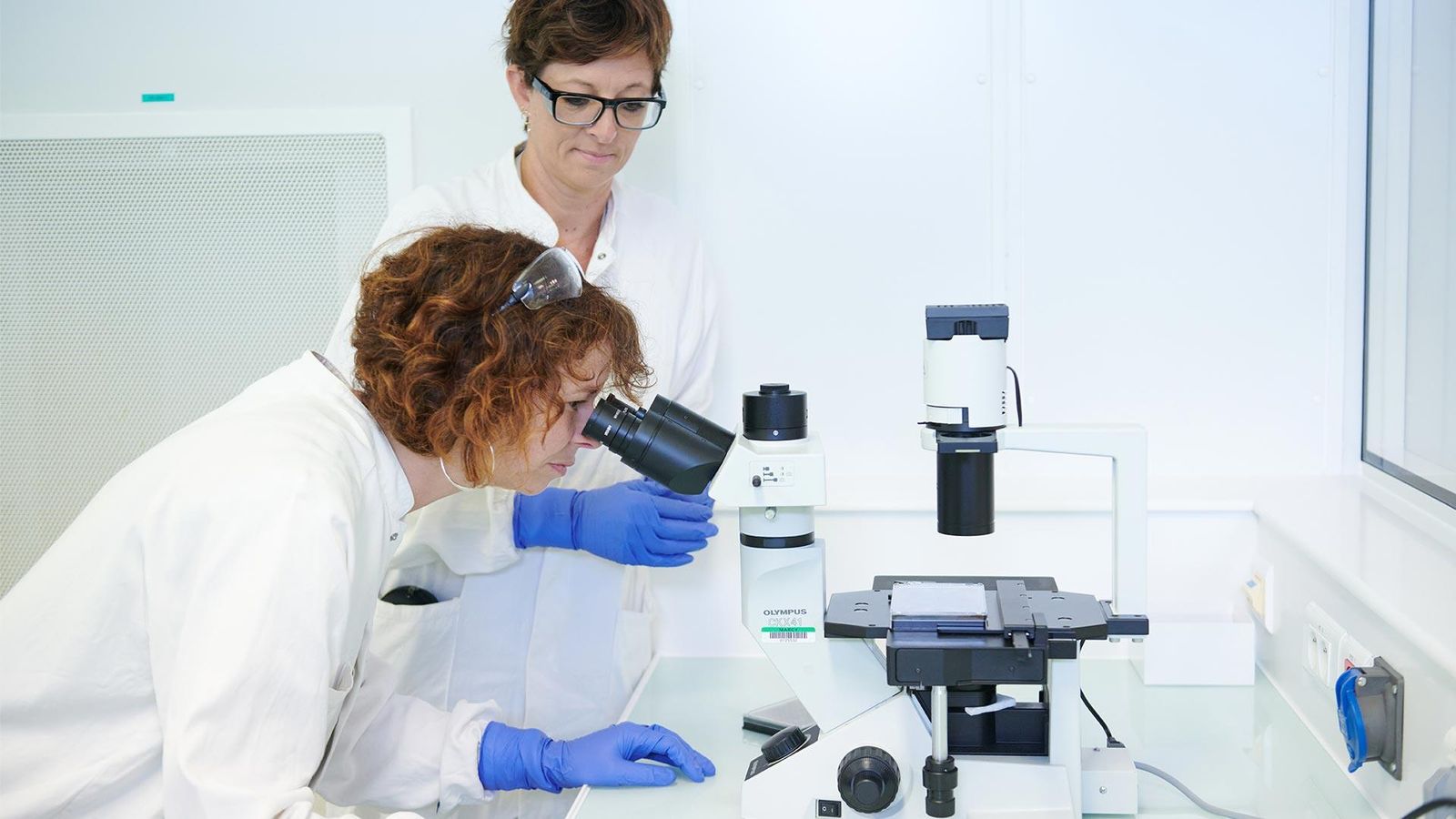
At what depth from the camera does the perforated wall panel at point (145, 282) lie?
221 cm

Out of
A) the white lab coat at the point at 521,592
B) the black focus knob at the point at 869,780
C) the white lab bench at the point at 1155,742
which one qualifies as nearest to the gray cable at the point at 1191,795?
the white lab bench at the point at 1155,742

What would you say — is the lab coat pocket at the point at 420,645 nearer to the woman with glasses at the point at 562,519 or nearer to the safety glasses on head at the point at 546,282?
the woman with glasses at the point at 562,519

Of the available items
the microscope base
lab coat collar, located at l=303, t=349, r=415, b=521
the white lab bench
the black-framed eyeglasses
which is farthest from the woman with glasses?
the microscope base

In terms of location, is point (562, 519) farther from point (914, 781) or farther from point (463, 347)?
point (914, 781)

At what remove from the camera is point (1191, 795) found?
132cm

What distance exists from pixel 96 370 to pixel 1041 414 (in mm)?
1789

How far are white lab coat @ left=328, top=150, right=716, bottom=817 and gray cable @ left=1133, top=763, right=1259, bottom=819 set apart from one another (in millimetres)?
811

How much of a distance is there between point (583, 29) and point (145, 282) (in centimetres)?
113

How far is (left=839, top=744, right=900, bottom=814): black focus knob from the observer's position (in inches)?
45.8

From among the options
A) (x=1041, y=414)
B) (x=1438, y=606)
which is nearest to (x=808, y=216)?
(x=1041, y=414)

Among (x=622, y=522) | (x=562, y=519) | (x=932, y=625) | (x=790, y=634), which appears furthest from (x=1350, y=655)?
(x=562, y=519)

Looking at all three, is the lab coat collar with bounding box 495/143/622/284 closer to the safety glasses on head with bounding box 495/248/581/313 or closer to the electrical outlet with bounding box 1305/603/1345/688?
the safety glasses on head with bounding box 495/248/581/313

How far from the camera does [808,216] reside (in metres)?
2.08

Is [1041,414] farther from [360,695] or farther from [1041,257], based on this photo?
[360,695]
